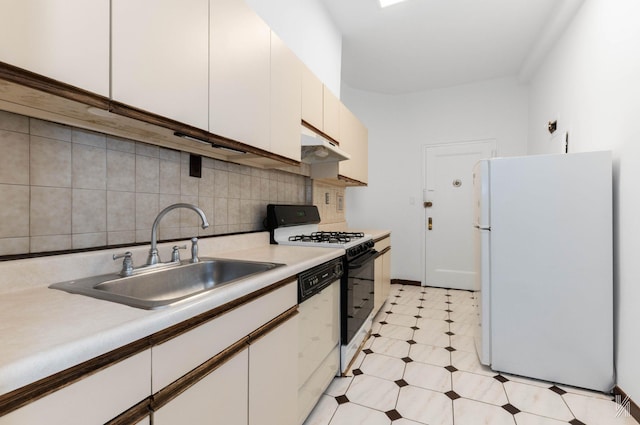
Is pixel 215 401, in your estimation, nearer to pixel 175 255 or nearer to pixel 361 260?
pixel 175 255

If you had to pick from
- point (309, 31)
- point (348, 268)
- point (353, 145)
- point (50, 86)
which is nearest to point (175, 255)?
point (50, 86)

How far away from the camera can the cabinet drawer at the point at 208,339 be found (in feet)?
2.49

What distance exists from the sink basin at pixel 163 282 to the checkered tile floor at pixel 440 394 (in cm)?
93

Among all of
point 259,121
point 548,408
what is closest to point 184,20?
point 259,121

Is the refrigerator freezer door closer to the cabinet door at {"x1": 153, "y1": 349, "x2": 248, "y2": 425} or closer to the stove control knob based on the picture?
the stove control knob

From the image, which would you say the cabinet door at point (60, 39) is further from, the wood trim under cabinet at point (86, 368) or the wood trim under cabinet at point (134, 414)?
the wood trim under cabinet at point (134, 414)

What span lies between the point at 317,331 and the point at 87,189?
4.07ft

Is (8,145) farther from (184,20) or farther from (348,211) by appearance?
(348,211)

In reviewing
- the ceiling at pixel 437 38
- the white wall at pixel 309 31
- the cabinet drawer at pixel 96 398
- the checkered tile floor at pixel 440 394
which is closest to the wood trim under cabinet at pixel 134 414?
the cabinet drawer at pixel 96 398

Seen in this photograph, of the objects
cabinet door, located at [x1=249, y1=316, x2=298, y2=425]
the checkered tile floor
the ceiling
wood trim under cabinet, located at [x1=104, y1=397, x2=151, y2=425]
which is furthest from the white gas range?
the ceiling

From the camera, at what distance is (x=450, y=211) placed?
4.26 meters

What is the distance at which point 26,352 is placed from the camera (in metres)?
0.54

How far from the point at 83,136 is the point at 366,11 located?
2547mm

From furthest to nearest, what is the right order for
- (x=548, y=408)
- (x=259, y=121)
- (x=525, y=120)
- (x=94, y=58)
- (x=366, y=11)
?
1. (x=525, y=120)
2. (x=366, y=11)
3. (x=548, y=408)
4. (x=259, y=121)
5. (x=94, y=58)
